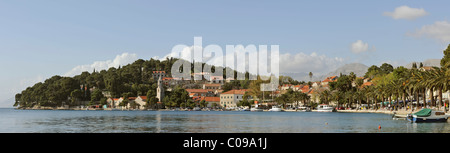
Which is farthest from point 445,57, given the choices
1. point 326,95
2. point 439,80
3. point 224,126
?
point 224,126

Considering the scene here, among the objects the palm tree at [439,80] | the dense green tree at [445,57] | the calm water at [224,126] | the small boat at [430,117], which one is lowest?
the calm water at [224,126]

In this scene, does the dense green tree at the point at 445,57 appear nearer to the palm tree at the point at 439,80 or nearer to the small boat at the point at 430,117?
the palm tree at the point at 439,80

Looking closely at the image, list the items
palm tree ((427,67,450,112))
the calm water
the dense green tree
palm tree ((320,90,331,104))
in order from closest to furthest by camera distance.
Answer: the calm water, palm tree ((427,67,450,112)), the dense green tree, palm tree ((320,90,331,104))

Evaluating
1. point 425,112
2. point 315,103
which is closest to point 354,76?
point 315,103

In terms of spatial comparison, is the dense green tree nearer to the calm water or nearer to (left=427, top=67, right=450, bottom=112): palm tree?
(left=427, top=67, right=450, bottom=112): palm tree

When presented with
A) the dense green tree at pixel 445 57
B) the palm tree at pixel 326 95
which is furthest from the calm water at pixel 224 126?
the palm tree at pixel 326 95

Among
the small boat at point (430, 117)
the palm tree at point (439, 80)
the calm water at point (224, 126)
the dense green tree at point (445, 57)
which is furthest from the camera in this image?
the dense green tree at point (445, 57)

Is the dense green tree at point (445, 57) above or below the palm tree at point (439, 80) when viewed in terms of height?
above

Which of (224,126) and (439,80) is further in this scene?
(439,80)

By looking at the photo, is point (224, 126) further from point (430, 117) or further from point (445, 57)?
point (445, 57)

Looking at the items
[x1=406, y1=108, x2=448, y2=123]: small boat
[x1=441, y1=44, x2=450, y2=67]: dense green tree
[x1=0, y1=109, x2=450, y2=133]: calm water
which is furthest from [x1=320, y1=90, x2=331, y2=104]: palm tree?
[x1=406, y1=108, x2=448, y2=123]: small boat
